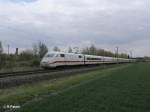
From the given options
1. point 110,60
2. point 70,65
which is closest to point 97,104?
point 70,65

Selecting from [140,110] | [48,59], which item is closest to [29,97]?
[140,110]

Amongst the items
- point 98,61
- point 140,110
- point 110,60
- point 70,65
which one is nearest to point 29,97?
point 140,110

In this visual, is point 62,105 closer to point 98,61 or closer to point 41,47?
point 98,61

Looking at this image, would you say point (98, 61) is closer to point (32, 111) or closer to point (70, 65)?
point (70, 65)

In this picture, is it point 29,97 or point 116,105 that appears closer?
point 116,105

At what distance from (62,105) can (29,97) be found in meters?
3.43

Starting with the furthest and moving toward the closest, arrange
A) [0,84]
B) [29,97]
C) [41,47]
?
[41,47] → [0,84] → [29,97]

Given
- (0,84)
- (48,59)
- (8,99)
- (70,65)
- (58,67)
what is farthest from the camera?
(70,65)

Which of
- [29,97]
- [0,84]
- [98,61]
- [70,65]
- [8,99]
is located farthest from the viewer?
[98,61]

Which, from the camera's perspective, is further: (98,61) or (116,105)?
(98,61)

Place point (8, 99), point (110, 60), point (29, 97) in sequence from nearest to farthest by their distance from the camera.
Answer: point (8, 99)
point (29, 97)
point (110, 60)

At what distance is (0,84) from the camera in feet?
69.8

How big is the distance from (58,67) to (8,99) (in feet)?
131

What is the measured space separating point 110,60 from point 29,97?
9282 cm
